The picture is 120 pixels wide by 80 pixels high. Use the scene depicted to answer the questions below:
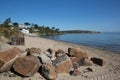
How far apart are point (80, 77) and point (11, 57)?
333 cm

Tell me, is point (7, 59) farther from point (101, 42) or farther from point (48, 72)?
point (101, 42)

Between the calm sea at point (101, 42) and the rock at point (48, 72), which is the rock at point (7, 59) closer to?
the rock at point (48, 72)

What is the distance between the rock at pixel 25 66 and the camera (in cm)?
675

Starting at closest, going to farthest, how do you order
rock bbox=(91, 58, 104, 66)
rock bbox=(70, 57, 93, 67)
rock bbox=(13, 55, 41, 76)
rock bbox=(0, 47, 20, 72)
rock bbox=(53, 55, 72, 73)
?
rock bbox=(13, 55, 41, 76)
rock bbox=(0, 47, 20, 72)
rock bbox=(53, 55, 72, 73)
rock bbox=(70, 57, 93, 67)
rock bbox=(91, 58, 104, 66)

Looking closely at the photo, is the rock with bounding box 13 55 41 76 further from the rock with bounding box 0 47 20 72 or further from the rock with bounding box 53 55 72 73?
the rock with bounding box 53 55 72 73

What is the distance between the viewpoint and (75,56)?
31.2 feet

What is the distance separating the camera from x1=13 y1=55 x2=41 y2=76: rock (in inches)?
266

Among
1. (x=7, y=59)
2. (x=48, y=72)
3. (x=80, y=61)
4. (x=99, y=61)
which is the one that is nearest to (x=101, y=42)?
(x=99, y=61)

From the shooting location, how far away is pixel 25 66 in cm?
675

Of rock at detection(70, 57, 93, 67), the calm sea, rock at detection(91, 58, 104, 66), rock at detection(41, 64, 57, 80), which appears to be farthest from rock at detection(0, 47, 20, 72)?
the calm sea

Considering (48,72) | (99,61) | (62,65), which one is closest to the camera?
(48,72)

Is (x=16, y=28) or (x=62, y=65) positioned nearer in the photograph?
(x=62, y=65)

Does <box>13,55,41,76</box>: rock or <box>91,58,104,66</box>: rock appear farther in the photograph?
<box>91,58,104,66</box>: rock

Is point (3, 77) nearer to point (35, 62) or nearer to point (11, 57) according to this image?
point (11, 57)
